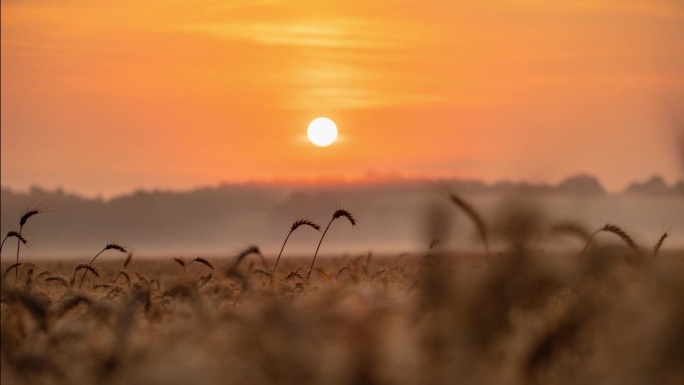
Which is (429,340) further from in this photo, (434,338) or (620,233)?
(620,233)

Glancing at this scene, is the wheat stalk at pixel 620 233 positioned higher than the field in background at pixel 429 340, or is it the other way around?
the wheat stalk at pixel 620 233

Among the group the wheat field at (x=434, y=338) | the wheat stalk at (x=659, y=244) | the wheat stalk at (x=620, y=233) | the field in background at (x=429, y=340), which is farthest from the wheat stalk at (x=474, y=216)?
the wheat stalk at (x=659, y=244)

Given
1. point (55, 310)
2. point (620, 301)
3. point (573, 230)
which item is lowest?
point (55, 310)

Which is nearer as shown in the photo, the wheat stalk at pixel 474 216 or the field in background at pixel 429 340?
the field in background at pixel 429 340

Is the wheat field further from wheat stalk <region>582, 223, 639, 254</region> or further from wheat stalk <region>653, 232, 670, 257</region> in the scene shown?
wheat stalk <region>653, 232, 670, 257</region>

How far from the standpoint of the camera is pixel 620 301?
16.1 feet

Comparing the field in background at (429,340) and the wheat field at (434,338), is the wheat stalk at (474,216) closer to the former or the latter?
the wheat field at (434,338)

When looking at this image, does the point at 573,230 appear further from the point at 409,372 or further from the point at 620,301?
the point at 409,372

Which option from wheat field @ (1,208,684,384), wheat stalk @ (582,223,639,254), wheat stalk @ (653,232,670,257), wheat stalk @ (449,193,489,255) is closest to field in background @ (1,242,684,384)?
wheat field @ (1,208,684,384)

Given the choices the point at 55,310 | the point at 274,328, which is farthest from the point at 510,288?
the point at 55,310

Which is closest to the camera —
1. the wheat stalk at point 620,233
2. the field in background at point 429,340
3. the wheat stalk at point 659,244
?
the field in background at point 429,340

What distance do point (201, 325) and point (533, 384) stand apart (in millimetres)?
2046

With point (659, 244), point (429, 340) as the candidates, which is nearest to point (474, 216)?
point (429, 340)

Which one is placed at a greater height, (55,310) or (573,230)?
(573,230)
